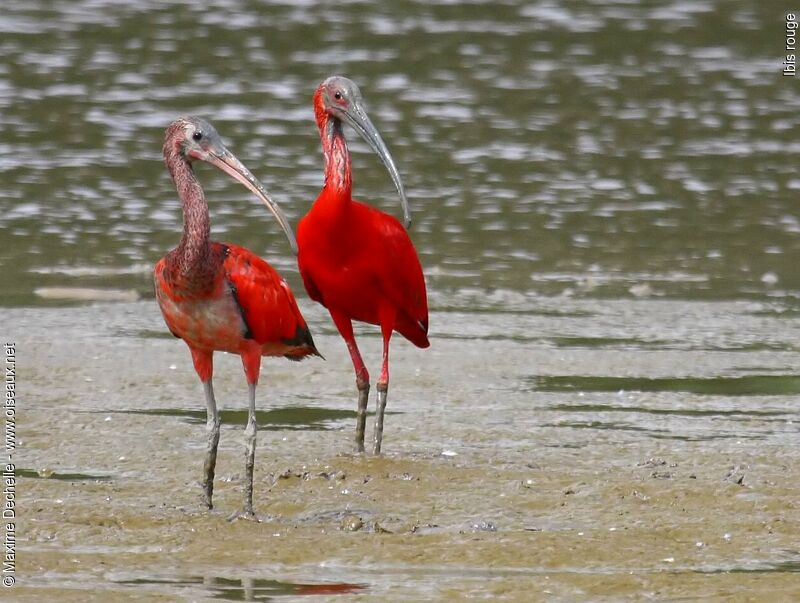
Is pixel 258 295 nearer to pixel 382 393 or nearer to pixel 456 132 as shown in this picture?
pixel 382 393

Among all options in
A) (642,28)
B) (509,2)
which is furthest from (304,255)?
(509,2)

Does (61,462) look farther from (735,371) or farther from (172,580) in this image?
(735,371)

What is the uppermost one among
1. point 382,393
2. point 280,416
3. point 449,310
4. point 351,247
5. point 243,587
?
point 351,247

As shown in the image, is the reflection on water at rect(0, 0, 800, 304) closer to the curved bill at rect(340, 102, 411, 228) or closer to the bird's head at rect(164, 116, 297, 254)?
the curved bill at rect(340, 102, 411, 228)

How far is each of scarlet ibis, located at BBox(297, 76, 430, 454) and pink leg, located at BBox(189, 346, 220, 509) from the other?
1.04m

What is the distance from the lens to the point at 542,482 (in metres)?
7.93

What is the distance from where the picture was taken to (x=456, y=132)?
1714cm

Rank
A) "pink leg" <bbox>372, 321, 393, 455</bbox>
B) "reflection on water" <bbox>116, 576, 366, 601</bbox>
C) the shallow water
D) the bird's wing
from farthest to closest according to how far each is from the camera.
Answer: "pink leg" <bbox>372, 321, 393, 455</bbox> → the bird's wing → the shallow water → "reflection on water" <bbox>116, 576, 366, 601</bbox>

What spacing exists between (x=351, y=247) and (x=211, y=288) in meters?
1.32

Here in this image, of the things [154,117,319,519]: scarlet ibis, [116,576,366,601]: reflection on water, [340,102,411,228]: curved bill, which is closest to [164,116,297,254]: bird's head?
[154,117,319,519]: scarlet ibis

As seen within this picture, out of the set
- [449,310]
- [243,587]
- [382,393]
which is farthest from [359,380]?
[449,310]

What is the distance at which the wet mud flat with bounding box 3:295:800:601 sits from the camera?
6.61m

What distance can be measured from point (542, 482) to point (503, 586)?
5.06 feet

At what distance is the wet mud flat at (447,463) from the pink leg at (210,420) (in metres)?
0.12
